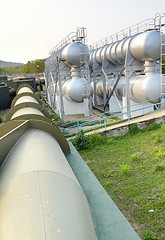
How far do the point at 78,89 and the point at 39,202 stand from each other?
18797 millimetres

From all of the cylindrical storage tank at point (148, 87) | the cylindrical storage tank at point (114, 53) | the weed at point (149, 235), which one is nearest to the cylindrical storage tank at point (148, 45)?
the cylindrical storage tank at point (148, 87)

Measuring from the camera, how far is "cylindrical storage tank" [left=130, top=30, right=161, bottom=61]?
47.3 ft

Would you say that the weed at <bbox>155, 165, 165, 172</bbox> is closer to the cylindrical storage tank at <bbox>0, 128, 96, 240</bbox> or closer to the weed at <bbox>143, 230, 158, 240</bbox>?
the weed at <bbox>143, 230, 158, 240</bbox>

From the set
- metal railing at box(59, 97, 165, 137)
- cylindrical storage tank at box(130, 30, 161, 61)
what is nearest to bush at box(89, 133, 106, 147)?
metal railing at box(59, 97, 165, 137)

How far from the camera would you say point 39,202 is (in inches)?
75.2

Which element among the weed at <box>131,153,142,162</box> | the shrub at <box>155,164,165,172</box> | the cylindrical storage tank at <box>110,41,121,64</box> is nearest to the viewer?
the shrub at <box>155,164,165,172</box>

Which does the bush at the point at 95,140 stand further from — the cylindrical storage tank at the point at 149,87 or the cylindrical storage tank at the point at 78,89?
the cylindrical storage tank at the point at 78,89

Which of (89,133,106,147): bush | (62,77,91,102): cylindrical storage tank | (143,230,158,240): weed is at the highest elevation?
(62,77,91,102): cylindrical storage tank

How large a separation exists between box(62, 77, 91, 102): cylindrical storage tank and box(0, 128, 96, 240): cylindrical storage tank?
17298 mm

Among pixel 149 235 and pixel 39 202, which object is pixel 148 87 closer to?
pixel 149 235

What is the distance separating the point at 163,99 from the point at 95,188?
40.6 ft

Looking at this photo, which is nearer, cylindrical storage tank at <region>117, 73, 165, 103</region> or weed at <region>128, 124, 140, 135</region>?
weed at <region>128, 124, 140, 135</region>

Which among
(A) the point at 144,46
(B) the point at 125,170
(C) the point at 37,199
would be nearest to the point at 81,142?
(B) the point at 125,170

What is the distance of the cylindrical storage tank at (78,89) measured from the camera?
19944 millimetres
